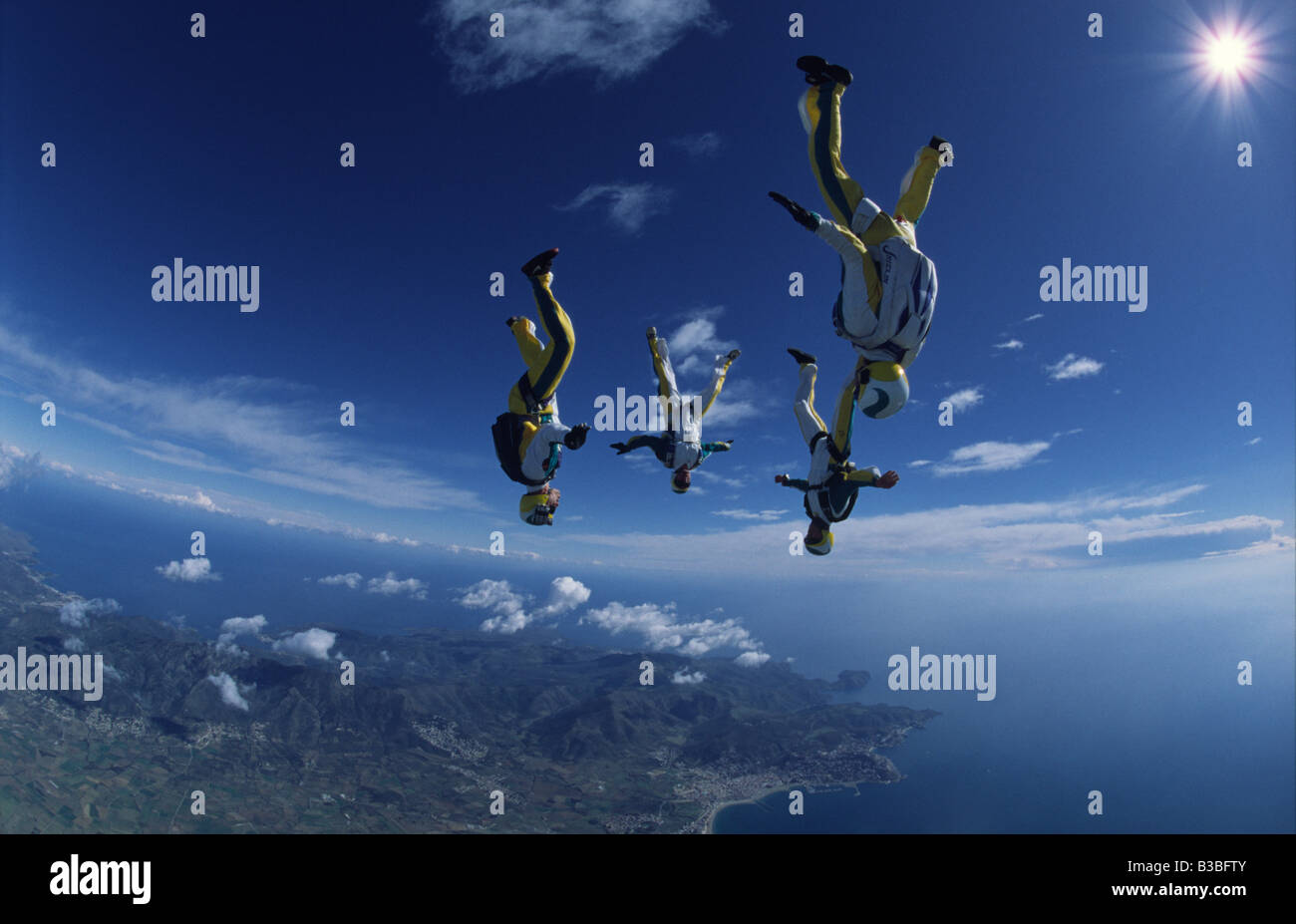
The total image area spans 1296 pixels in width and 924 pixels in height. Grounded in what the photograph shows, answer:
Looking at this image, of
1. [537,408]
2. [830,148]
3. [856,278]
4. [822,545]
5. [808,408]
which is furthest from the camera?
[808,408]

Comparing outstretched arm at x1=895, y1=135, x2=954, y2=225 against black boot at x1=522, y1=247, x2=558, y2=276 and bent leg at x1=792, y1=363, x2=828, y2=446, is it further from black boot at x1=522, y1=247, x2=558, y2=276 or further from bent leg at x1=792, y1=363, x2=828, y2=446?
black boot at x1=522, y1=247, x2=558, y2=276

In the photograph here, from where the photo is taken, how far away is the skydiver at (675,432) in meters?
6.12

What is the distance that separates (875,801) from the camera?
78500mm

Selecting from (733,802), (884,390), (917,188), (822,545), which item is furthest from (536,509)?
(733,802)

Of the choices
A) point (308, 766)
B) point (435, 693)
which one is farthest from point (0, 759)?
point (435, 693)

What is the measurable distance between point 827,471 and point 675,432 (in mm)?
1854

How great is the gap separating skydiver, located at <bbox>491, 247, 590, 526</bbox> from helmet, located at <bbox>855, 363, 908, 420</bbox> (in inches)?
126

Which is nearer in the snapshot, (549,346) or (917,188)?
(917,188)

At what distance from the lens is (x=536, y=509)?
6.28 metres

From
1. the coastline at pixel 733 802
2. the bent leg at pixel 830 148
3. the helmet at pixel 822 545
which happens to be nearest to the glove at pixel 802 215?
the bent leg at pixel 830 148

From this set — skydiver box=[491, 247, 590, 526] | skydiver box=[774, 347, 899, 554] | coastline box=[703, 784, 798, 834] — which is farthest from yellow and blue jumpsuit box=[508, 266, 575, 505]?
coastline box=[703, 784, 798, 834]

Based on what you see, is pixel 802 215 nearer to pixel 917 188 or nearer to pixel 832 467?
pixel 917 188

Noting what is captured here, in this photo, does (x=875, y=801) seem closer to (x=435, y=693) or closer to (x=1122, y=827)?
(x=1122, y=827)
